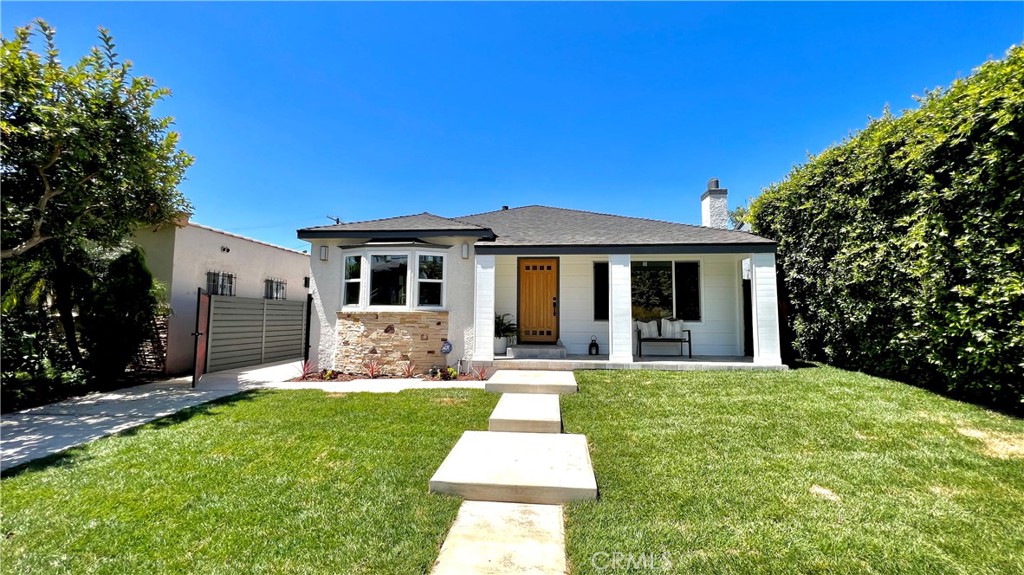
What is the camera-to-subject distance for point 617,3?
8234 mm

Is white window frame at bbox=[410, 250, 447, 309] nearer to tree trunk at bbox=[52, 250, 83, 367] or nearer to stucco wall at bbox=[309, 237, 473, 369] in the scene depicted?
stucco wall at bbox=[309, 237, 473, 369]

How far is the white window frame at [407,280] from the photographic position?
870 cm

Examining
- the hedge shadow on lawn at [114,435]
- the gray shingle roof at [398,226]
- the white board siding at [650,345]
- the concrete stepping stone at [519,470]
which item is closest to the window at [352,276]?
the gray shingle roof at [398,226]

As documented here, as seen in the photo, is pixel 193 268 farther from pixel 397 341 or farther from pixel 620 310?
pixel 620 310

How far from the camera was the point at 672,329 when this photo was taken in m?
9.41

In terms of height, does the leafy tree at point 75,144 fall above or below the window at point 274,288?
above

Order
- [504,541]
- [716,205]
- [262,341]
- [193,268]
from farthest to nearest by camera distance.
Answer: [716,205]
[262,341]
[193,268]
[504,541]

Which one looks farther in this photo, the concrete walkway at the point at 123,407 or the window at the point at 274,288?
the window at the point at 274,288

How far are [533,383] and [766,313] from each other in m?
5.34

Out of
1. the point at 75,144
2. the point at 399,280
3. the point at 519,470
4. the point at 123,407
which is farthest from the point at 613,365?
the point at 75,144

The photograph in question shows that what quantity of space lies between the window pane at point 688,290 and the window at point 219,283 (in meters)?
12.1

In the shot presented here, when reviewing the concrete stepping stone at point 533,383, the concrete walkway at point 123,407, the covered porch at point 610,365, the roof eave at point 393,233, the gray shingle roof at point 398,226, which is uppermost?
the gray shingle roof at point 398,226

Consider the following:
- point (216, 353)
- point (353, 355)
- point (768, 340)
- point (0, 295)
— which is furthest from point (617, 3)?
point (0, 295)

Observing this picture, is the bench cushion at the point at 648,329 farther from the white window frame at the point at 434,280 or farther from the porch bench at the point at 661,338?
the white window frame at the point at 434,280
